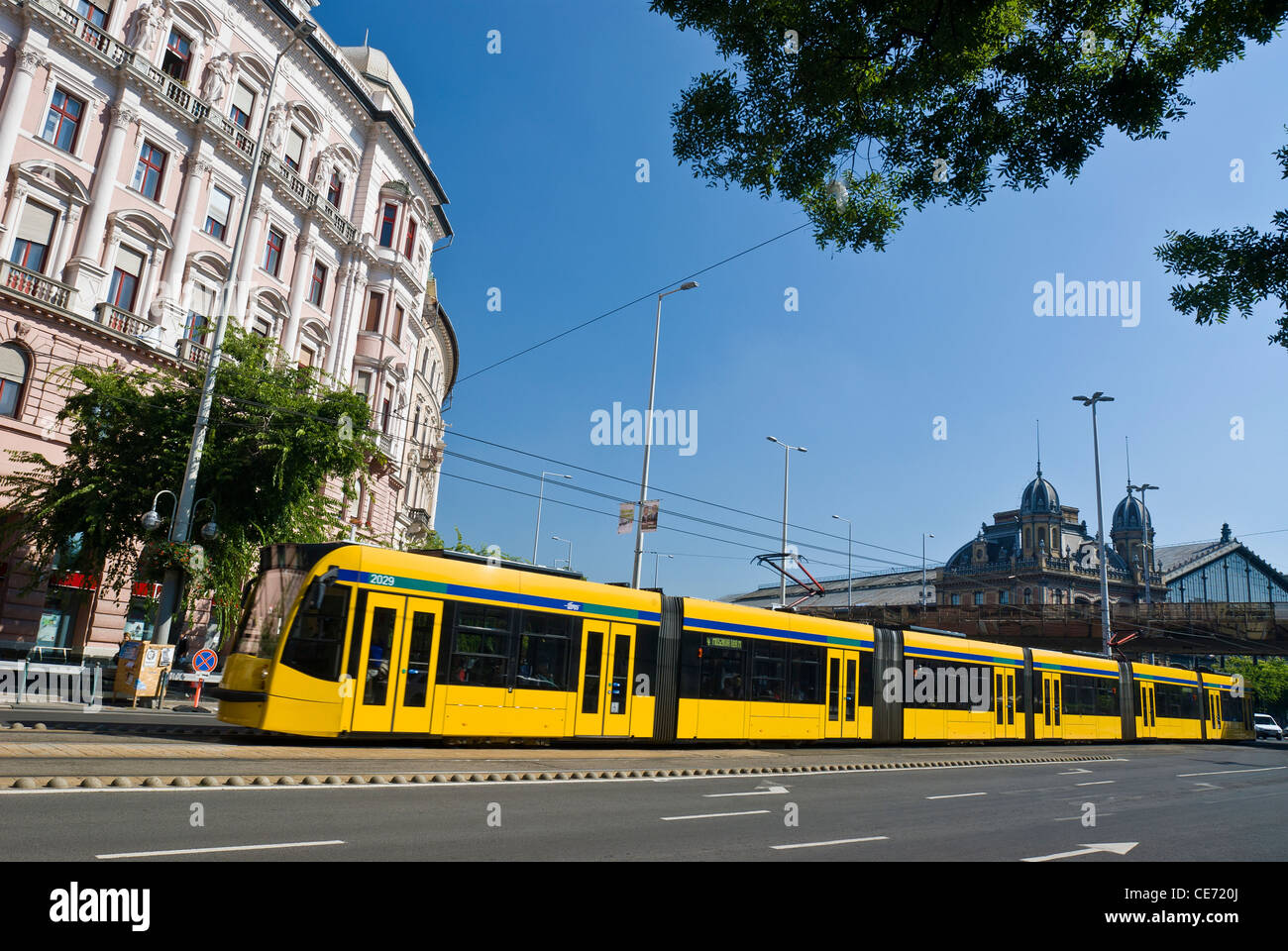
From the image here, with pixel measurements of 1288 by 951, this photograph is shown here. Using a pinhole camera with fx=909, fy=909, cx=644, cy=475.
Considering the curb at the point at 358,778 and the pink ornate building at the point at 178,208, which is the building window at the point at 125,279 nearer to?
the pink ornate building at the point at 178,208

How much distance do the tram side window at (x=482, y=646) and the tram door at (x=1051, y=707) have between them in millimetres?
18166

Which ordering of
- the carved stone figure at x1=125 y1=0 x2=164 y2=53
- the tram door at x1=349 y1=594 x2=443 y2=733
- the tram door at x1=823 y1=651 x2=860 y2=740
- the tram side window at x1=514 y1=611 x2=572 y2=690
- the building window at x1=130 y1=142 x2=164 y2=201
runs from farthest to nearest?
the building window at x1=130 y1=142 x2=164 y2=201 → the carved stone figure at x1=125 y1=0 x2=164 y2=53 → the tram door at x1=823 y1=651 x2=860 y2=740 → the tram side window at x1=514 y1=611 x2=572 y2=690 → the tram door at x1=349 y1=594 x2=443 y2=733

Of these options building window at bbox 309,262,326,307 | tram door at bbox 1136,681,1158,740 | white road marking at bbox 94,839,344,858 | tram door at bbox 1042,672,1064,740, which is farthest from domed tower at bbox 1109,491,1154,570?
white road marking at bbox 94,839,344,858

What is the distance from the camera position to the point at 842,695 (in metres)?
20.2

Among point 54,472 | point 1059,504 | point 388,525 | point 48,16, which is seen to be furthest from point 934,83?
point 1059,504

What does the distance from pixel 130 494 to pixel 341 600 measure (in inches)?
503

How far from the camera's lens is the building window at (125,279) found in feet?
89.9

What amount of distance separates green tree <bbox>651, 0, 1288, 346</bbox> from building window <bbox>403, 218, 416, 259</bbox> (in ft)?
117

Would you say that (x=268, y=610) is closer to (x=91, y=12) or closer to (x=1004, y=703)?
(x=1004, y=703)

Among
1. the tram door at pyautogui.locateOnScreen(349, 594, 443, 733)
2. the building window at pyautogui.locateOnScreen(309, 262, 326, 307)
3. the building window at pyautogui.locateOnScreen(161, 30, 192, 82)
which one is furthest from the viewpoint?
the building window at pyautogui.locateOnScreen(309, 262, 326, 307)

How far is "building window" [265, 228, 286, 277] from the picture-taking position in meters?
33.2

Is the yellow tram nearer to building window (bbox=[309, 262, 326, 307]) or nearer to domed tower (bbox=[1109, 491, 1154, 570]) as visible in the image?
building window (bbox=[309, 262, 326, 307])

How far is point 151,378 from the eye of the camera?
2442 cm

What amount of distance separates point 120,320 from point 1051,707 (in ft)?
96.9
